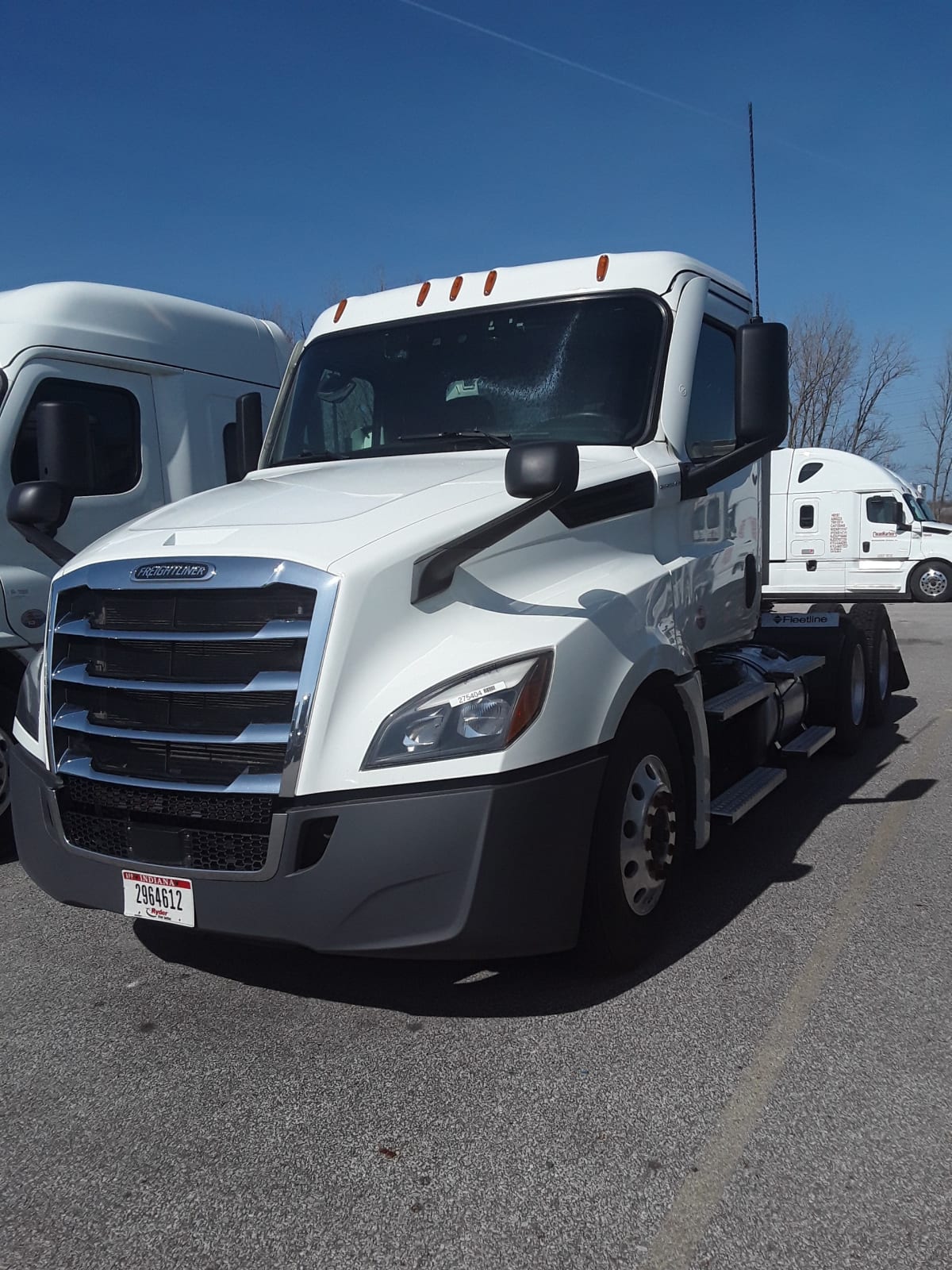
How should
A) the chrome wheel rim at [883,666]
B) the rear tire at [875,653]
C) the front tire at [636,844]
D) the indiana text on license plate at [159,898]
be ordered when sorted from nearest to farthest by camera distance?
the indiana text on license plate at [159,898], the front tire at [636,844], the rear tire at [875,653], the chrome wheel rim at [883,666]

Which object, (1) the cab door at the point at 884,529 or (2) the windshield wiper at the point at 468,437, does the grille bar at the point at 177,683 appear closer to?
(2) the windshield wiper at the point at 468,437

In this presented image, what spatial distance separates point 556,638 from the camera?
3449 millimetres

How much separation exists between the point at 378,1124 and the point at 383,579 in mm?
1526

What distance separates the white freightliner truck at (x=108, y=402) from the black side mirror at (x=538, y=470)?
249 cm

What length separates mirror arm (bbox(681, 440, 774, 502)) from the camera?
473 cm

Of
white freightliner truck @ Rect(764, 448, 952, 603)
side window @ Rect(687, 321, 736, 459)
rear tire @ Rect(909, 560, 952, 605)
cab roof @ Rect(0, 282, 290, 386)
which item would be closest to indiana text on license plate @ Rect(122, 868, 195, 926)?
side window @ Rect(687, 321, 736, 459)

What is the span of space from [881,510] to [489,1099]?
64.5ft

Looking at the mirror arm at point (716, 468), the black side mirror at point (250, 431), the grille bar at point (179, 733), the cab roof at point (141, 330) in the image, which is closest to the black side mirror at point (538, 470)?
the grille bar at point (179, 733)

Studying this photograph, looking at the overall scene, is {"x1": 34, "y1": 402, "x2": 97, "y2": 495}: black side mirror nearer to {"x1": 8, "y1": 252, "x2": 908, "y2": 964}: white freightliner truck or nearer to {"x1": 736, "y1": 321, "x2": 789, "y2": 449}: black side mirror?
{"x1": 8, "y1": 252, "x2": 908, "y2": 964}: white freightliner truck

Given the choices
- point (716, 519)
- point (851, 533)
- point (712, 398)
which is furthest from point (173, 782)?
point (851, 533)

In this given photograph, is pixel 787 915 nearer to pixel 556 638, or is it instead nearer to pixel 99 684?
pixel 556 638

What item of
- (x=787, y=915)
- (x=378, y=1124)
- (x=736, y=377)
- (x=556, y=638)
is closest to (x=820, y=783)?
(x=787, y=915)

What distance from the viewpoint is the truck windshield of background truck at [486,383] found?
15.3 ft

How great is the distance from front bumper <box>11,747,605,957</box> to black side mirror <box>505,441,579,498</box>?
2.74ft
